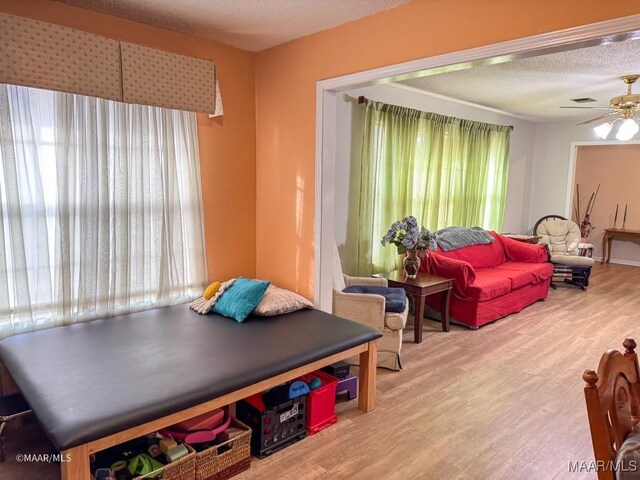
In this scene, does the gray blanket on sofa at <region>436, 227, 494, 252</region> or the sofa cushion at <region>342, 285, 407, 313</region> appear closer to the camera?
the sofa cushion at <region>342, 285, 407, 313</region>

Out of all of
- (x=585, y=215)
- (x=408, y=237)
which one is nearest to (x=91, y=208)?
(x=408, y=237)

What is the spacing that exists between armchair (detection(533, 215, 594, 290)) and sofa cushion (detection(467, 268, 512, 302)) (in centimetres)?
155

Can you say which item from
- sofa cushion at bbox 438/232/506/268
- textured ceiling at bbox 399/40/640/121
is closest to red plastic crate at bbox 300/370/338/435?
sofa cushion at bbox 438/232/506/268

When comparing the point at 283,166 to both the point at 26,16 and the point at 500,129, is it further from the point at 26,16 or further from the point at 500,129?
the point at 500,129

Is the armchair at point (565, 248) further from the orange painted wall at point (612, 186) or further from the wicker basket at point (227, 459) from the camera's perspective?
the wicker basket at point (227, 459)

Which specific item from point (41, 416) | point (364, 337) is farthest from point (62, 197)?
point (364, 337)

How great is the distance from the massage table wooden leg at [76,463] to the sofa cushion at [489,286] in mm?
3551

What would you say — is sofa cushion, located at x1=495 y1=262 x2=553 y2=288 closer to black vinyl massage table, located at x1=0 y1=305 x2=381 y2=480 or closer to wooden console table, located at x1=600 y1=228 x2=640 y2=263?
black vinyl massage table, located at x1=0 y1=305 x2=381 y2=480

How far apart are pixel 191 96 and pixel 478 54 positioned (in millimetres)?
1894

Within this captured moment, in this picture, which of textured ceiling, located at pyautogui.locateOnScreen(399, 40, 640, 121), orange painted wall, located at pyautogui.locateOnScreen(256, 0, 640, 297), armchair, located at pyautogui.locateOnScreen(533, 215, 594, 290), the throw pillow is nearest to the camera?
orange painted wall, located at pyautogui.locateOnScreen(256, 0, 640, 297)

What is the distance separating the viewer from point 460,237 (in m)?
5.05

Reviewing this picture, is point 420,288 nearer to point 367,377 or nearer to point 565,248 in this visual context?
point 367,377

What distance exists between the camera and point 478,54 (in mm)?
2209

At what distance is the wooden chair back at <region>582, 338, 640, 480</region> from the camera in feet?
3.88
